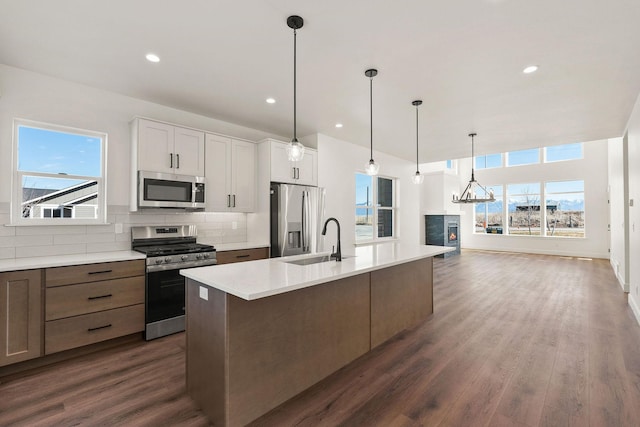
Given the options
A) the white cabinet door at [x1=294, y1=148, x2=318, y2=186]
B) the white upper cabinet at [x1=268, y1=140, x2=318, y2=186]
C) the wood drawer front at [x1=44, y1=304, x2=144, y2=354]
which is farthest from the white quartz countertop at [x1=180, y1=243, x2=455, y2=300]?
the white cabinet door at [x1=294, y1=148, x2=318, y2=186]

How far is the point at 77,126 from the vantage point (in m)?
3.23

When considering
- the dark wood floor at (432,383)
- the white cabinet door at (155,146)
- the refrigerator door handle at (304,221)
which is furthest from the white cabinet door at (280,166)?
the dark wood floor at (432,383)

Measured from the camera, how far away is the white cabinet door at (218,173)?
13.0 feet

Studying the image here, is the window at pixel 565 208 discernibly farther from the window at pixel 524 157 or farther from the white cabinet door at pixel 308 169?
the white cabinet door at pixel 308 169

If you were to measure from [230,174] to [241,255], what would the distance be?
3.82 feet

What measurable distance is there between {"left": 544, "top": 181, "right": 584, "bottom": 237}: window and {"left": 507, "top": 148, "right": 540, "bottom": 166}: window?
911mm

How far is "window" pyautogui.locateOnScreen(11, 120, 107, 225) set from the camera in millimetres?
2973

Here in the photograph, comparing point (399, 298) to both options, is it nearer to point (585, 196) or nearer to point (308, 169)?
point (308, 169)

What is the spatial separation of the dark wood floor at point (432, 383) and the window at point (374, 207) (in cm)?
301

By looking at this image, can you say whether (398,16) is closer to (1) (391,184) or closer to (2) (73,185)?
(2) (73,185)

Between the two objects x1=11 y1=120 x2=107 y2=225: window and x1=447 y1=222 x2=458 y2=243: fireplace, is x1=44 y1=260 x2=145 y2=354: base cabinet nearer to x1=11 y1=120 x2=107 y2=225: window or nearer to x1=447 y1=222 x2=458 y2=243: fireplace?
x1=11 y1=120 x2=107 y2=225: window

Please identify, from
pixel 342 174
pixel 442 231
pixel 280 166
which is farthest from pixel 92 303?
pixel 442 231

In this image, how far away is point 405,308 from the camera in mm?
3348

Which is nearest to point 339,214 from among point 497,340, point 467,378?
point 497,340
